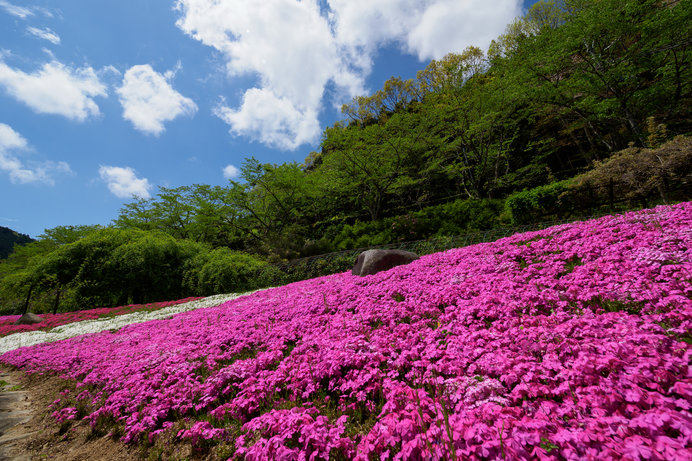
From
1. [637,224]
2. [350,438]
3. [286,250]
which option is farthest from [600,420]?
[286,250]

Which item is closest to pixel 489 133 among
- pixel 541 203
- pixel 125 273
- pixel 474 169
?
pixel 474 169

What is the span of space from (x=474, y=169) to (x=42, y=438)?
2543 cm

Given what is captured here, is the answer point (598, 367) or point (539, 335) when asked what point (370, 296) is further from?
point (598, 367)

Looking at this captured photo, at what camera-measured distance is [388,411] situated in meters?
2.23

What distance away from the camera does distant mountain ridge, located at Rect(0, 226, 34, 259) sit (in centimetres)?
6975

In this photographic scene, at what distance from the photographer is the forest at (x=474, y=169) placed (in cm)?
1216

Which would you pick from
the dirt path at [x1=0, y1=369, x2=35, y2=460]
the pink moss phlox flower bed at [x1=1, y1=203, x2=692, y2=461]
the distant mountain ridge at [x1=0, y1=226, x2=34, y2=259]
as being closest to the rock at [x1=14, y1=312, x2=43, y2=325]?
the dirt path at [x1=0, y1=369, x2=35, y2=460]

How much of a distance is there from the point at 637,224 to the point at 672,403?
16.7 ft

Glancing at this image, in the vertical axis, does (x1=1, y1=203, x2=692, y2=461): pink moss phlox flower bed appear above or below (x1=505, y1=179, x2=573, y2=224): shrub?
below

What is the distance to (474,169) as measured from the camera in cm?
2206

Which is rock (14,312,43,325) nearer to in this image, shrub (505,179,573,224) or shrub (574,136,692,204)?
shrub (505,179,573,224)

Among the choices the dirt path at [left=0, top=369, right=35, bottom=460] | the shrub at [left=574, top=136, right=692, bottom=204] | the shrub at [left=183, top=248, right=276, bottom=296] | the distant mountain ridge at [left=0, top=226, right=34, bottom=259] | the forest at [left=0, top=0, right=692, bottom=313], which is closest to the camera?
the dirt path at [left=0, top=369, right=35, bottom=460]

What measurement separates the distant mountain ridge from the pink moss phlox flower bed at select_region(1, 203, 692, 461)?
108m

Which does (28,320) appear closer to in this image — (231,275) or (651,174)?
(231,275)
